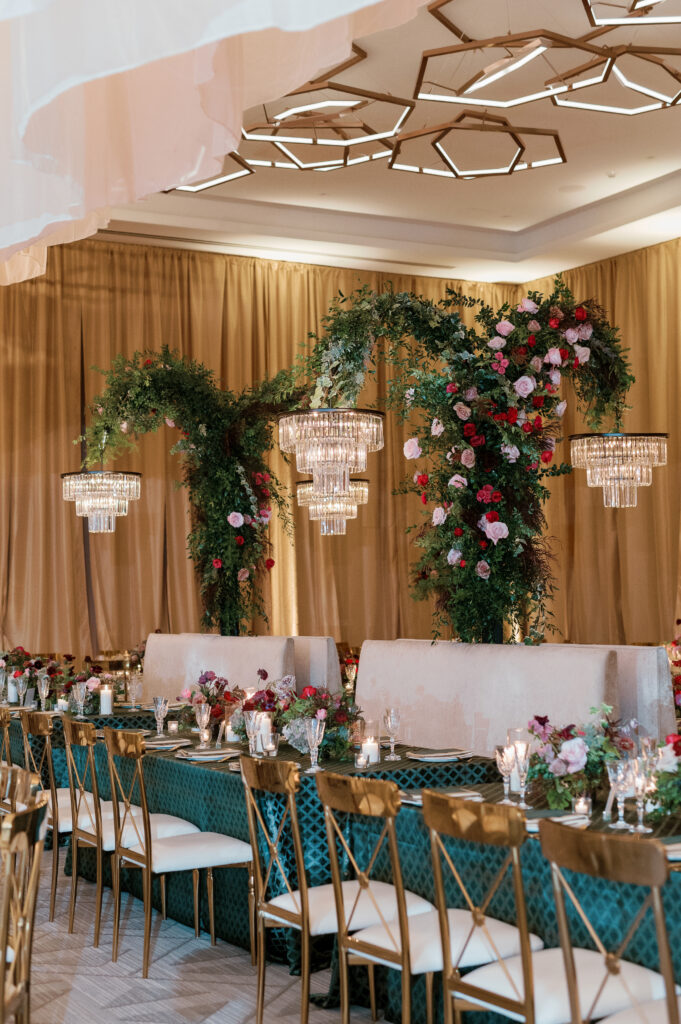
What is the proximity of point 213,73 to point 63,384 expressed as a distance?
10.2 meters

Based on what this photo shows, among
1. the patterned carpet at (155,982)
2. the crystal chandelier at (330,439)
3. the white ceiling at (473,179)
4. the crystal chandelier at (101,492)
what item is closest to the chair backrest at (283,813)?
the patterned carpet at (155,982)

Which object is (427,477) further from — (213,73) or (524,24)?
(213,73)

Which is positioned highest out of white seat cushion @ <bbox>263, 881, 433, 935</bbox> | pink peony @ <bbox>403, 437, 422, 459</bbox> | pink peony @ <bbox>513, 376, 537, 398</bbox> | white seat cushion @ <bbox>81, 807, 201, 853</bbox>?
pink peony @ <bbox>513, 376, 537, 398</bbox>

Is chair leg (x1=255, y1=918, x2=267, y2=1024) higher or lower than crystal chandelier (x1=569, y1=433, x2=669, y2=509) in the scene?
lower

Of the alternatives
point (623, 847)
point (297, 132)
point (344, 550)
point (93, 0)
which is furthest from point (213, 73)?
point (344, 550)

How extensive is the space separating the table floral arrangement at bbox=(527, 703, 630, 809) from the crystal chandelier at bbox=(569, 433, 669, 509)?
489 cm

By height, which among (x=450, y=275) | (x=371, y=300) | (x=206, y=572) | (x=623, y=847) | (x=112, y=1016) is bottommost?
(x=112, y=1016)

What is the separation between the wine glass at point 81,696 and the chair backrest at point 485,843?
422 centimetres

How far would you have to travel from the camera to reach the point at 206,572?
8.54 m

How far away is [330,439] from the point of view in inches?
263

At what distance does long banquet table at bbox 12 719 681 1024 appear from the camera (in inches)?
130

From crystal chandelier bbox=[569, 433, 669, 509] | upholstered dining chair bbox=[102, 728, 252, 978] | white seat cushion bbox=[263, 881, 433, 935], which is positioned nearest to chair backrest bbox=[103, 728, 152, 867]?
upholstered dining chair bbox=[102, 728, 252, 978]

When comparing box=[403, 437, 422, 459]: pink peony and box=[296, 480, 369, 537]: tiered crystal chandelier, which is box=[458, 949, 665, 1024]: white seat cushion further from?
box=[296, 480, 369, 537]: tiered crystal chandelier

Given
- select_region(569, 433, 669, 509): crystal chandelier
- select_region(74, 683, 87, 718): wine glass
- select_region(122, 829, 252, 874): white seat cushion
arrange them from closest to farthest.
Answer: select_region(122, 829, 252, 874): white seat cushion, select_region(74, 683, 87, 718): wine glass, select_region(569, 433, 669, 509): crystal chandelier
